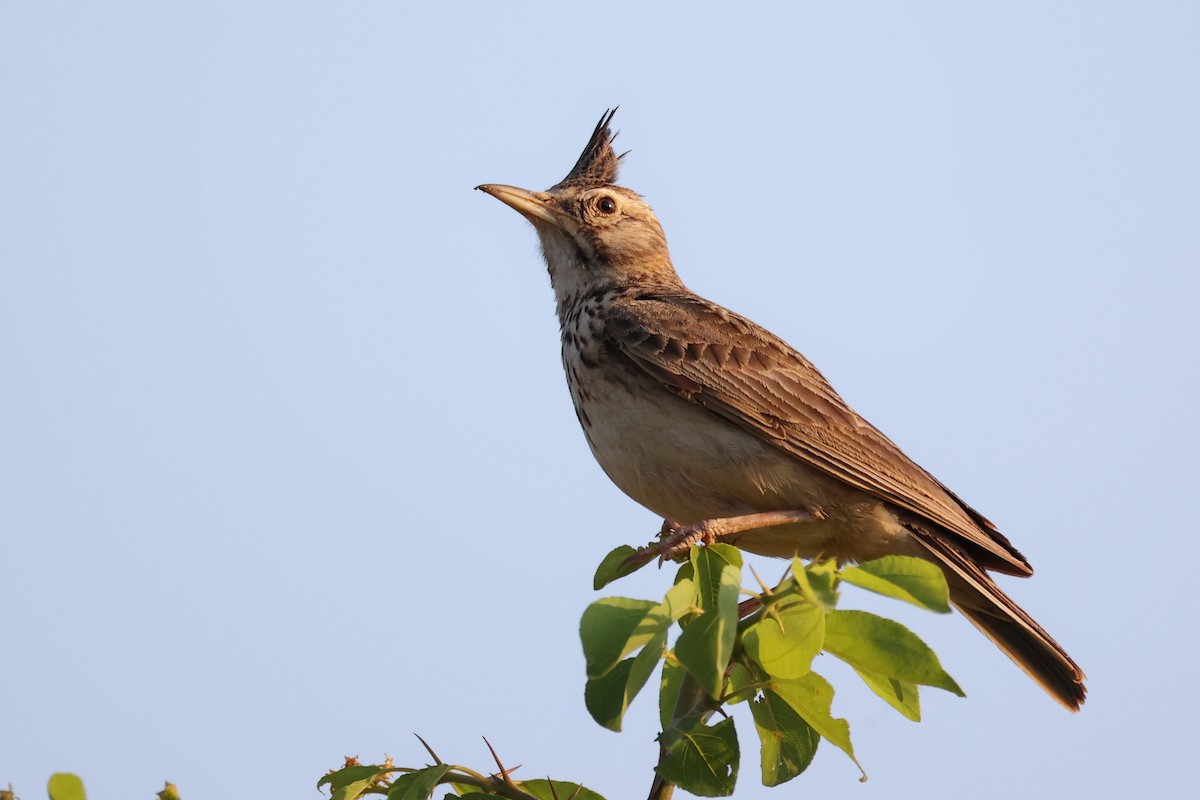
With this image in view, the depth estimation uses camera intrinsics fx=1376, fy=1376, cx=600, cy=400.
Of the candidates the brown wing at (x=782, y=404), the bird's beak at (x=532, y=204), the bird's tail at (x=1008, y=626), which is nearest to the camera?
the bird's tail at (x=1008, y=626)

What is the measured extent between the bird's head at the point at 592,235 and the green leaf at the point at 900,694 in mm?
4516

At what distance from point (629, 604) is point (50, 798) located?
126 cm

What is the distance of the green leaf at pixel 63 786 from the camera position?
8.71 ft

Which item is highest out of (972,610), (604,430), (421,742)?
(604,430)

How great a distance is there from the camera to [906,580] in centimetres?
298

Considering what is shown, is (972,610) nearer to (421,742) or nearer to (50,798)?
(421,742)

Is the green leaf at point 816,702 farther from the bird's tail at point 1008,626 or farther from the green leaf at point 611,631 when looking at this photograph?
the bird's tail at point 1008,626

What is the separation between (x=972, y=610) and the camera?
6480 millimetres

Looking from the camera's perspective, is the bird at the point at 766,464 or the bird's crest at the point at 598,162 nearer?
the bird at the point at 766,464

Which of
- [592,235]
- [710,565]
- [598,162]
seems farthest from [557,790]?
[598,162]

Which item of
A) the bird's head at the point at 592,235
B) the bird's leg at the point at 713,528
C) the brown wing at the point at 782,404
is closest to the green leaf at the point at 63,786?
the bird's leg at the point at 713,528

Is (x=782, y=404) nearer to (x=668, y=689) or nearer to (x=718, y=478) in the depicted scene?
(x=718, y=478)

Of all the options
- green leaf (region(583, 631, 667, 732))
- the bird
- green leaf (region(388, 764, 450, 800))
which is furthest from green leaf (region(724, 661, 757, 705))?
the bird

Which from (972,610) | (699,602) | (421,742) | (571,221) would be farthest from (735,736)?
(571,221)
